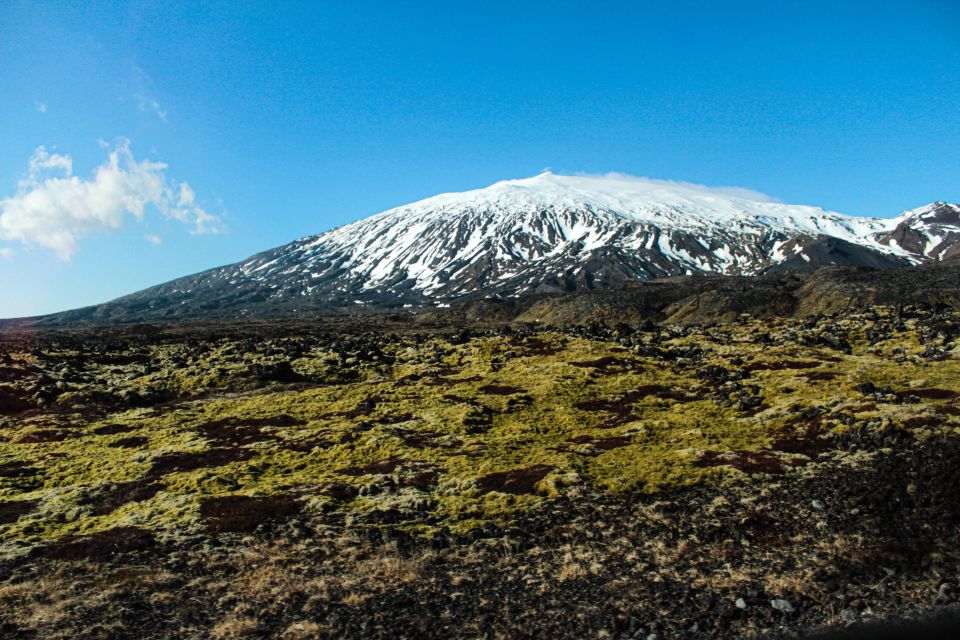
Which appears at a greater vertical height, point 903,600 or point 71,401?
point 71,401

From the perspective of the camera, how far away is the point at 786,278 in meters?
150

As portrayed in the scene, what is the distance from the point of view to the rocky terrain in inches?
576

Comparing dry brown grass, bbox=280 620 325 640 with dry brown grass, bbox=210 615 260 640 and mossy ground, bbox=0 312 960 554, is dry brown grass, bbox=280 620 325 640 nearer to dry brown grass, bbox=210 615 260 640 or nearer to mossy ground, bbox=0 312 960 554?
dry brown grass, bbox=210 615 260 640

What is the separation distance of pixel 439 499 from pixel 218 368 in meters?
41.2

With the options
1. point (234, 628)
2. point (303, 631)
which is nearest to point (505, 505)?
point (303, 631)

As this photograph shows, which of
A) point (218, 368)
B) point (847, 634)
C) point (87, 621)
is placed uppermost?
point (218, 368)

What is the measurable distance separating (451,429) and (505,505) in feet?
38.8

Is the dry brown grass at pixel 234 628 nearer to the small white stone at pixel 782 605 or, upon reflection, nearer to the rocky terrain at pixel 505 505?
the rocky terrain at pixel 505 505

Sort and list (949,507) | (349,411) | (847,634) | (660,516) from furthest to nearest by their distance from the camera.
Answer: (349,411)
(660,516)
(949,507)
(847,634)

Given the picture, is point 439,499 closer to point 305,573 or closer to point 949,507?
point 305,573

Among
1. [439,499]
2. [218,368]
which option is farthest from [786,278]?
[439,499]

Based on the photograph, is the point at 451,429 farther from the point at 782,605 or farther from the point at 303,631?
the point at 782,605

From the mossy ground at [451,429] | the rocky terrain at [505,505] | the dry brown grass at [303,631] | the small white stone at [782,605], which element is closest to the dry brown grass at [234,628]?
the rocky terrain at [505,505]

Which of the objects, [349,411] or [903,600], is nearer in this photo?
[903,600]
